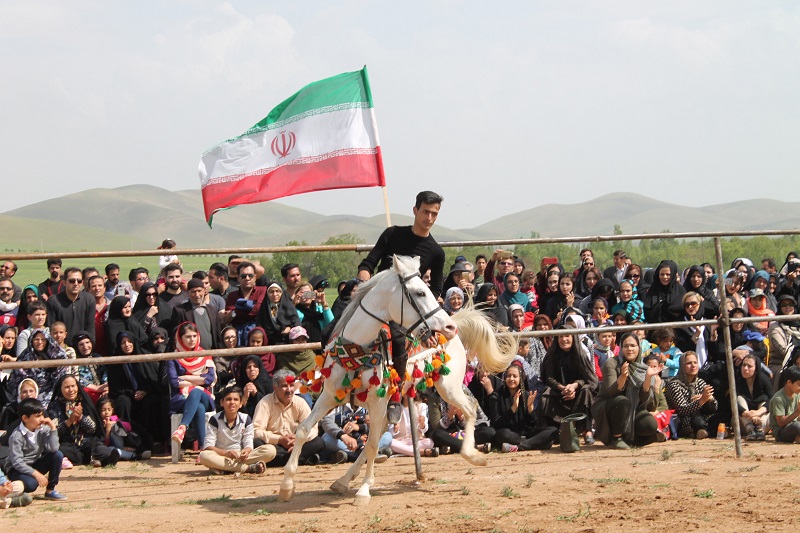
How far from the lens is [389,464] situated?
9.84 m

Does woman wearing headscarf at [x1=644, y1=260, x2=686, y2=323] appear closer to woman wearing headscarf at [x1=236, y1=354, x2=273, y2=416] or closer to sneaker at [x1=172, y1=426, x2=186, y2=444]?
woman wearing headscarf at [x1=236, y1=354, x2=273, y2=416]

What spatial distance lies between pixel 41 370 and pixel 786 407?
7642mm

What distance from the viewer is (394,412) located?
7.76m

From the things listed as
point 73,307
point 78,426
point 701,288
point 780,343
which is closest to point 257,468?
point 78,426

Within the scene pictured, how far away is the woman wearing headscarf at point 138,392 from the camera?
10.5 metres

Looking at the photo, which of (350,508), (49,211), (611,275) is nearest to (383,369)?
(350,508)

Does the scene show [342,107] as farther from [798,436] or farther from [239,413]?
[798,436]

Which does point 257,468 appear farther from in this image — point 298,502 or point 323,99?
point 323,99

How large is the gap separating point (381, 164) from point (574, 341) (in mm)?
2879

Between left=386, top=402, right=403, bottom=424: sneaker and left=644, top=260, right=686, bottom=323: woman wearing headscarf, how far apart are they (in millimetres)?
5053

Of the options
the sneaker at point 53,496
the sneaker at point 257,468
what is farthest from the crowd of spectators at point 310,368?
the sneaker at point 53,496

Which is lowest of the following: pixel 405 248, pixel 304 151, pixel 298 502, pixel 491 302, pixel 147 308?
pixel 298 502

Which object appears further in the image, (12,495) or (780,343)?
(780,343)

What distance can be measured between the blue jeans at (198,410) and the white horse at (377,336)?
2650mm
